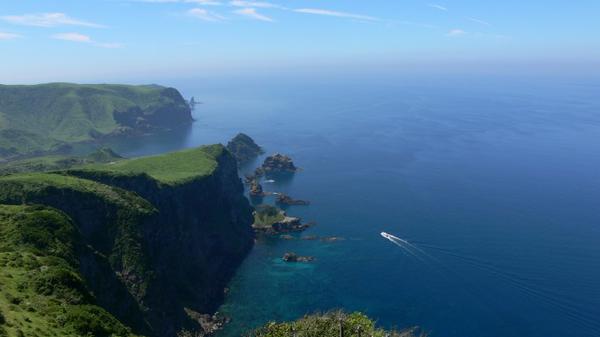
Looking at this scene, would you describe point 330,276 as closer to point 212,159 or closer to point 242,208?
point 242,208

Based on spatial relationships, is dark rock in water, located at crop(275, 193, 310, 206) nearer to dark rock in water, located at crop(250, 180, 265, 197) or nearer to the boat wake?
dark rock in water, located at crop(250, 180, 265, 197)

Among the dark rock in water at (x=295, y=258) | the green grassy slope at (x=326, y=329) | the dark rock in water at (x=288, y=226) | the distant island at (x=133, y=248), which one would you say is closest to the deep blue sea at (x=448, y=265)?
the dark rock in water at (x=295, y=258)

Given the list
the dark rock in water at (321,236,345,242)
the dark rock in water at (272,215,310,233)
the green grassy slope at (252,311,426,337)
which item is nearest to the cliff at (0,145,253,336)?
the dark rock in water at (272,215,310,233)

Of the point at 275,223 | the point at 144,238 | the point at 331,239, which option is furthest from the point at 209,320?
the point at 275,223

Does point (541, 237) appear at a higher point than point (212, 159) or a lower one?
lower

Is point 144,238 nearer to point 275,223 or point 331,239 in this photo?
point 275,223

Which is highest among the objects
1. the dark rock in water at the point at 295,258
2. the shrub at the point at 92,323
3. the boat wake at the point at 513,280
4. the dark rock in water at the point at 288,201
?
the shrub at the point at 92,323

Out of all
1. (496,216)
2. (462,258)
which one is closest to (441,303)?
(462,258)

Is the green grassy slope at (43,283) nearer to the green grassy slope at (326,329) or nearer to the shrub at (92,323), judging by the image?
the shrub at (92,323)

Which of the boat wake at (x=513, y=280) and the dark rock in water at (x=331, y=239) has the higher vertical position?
the boat wake at (x=513, y=280)
